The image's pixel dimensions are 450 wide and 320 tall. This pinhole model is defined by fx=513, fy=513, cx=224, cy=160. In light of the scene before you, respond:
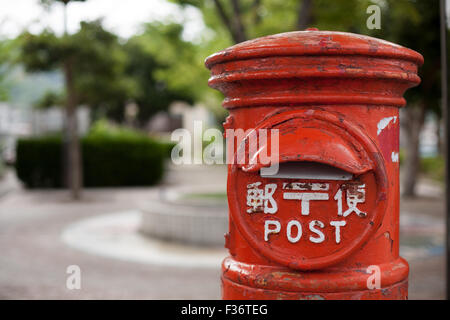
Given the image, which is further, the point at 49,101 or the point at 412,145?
the point at 49,101

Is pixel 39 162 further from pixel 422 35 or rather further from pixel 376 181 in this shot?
pixel 376 181

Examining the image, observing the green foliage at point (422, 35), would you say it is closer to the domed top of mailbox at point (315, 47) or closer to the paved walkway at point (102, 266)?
the paved walkway at point (102, 266)

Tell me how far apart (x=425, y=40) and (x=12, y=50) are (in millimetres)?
9006

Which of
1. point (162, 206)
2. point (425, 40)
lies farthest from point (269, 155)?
point (425, 40)

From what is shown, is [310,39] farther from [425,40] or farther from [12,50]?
[12,50]

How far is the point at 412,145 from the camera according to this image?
12367 mm

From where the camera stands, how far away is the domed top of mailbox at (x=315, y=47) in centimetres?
182

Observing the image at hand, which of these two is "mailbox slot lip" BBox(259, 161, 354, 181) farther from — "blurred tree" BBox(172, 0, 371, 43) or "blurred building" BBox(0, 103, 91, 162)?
"blurred building" BBox(0, 103, 91, 162)

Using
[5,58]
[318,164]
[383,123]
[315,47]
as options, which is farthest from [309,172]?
[5,58]

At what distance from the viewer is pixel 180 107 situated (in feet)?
147

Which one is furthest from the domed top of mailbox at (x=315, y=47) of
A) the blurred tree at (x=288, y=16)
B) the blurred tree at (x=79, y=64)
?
the blurred tree at (x=79, y=64)

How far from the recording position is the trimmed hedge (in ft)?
48.9

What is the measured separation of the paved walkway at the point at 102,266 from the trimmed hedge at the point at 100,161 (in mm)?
3961

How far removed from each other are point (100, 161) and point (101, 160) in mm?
43
